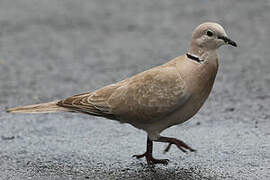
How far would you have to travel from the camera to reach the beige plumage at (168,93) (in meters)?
4.82

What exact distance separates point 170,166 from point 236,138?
966 millimetres

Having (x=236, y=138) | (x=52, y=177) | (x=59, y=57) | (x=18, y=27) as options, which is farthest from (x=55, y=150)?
(x=18, y=27)

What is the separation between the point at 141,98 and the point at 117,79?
2.89m

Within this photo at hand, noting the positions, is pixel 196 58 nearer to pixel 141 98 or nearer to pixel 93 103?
pixel 141 98

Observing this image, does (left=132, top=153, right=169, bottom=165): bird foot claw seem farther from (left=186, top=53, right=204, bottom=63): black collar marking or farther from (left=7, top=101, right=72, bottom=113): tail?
(left=186, top=53, right=204, bottom=63): black collar marking

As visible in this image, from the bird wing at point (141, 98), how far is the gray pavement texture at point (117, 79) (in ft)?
1.52

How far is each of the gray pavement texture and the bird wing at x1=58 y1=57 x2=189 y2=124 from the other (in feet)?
1.52

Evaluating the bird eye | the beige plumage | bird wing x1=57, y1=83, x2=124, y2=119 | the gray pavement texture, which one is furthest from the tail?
the bird eye

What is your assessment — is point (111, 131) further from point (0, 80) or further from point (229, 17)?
point (229, 17)

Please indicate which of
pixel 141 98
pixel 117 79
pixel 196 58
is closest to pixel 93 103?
pixel 141 98

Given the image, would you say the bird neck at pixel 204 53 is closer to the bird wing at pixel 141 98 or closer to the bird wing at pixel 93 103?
the bird wing at pixel 141 98

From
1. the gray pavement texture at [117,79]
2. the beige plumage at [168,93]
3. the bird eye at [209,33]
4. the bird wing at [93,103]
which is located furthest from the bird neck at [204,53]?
the gray pavement texture at [117,79]

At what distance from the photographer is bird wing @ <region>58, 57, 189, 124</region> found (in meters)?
4.85

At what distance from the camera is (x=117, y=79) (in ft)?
25.8
